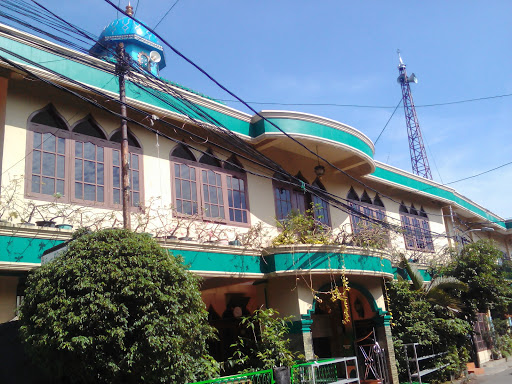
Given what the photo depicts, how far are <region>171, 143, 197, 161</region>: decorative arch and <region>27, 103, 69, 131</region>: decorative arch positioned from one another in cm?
272

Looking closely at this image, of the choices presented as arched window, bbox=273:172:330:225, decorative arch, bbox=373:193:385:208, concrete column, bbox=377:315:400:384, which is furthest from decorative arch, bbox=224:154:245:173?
decorative arch, bbox=373:193:385:208

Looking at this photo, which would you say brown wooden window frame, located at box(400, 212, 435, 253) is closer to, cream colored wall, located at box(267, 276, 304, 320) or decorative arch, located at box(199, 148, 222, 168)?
cream colored wall, located at box(267, 276, 304, 320)

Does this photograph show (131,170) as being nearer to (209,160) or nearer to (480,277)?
(209,160)

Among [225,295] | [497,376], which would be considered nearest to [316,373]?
[225,295]

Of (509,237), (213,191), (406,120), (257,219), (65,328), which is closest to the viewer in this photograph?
(65,328)

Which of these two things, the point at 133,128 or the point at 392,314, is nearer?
the point at 133,128

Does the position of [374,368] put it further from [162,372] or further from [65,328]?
[65,328]

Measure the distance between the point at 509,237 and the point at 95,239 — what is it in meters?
30.6

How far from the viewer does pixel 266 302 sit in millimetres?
12188

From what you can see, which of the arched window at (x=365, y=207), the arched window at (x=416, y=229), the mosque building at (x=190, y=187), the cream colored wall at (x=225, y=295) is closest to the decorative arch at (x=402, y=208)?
the arched window at (x=416, y=229)

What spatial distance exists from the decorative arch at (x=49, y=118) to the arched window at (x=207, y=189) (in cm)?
269

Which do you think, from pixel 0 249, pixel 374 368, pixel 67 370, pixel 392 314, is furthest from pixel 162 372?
pixel 392 314

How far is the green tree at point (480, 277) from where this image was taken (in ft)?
55.0

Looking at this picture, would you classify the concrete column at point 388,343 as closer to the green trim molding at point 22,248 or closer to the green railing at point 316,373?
the green railing at point 316,373
